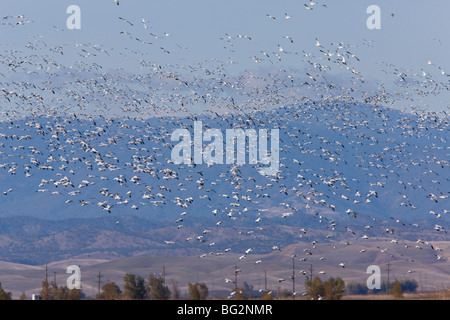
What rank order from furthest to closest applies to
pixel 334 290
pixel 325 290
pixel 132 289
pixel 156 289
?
pixel 156 289
pixel 132 289
pixel 334 290
pixel 325 290

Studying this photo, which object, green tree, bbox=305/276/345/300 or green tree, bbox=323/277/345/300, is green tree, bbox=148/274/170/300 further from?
green tree, bbox=323/277/345/300

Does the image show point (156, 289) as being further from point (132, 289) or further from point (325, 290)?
point (325, 290)

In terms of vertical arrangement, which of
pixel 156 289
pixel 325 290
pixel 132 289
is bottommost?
pixel 325 290

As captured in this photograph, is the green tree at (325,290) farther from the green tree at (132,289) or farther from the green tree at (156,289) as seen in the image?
the green tree at (132,289)

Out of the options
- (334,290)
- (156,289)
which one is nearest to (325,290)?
(334,290)

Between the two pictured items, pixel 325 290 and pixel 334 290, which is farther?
pixel 334 290

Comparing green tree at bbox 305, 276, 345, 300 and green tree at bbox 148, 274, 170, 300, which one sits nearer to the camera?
green tree at bbox 305, 276, 345, 300

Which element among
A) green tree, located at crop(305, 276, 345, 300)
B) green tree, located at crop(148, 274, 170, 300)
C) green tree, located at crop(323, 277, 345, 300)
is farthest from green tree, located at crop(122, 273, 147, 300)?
green tree, located at crop(323, 277, 345, 300)
